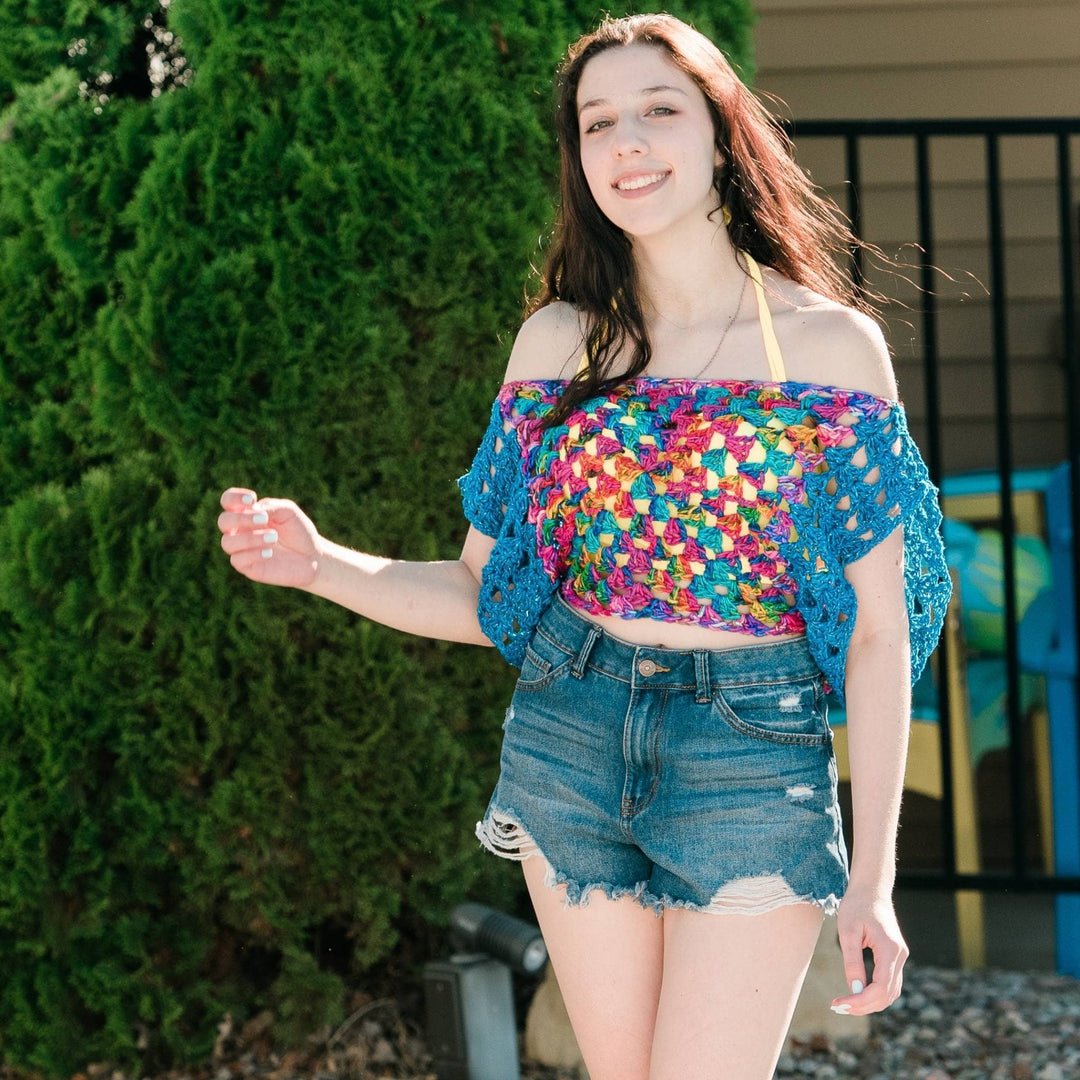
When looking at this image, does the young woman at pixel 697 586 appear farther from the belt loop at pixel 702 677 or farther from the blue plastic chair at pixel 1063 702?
the blue plastic chair at pixel 1063 702

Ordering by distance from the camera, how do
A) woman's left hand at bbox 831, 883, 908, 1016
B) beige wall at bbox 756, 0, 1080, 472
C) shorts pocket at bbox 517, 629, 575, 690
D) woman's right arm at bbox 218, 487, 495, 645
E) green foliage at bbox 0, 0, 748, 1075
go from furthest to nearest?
1. beige wall at bbox 756, 0, 1080, 472
2. green foliage at bbox 0, 0, 748, 1075
3. woman's right arm at bbox 218, 487, 495, 645
4. shorts pocket at bbox 517, 629, 575, 690
5. woman's left hand at bbox 831, 883, 908, 1016

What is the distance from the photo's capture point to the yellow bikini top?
1.93 metres

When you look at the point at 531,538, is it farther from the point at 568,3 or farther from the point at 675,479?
the point at 568,3

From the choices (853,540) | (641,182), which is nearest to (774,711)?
(853,540)

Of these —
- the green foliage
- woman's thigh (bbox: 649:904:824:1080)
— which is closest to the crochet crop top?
woman's thigh (bbox: 649:904:824:1080)

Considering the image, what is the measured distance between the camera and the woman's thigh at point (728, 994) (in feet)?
5.94

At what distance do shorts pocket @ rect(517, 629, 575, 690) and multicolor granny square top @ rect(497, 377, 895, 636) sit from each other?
82mm

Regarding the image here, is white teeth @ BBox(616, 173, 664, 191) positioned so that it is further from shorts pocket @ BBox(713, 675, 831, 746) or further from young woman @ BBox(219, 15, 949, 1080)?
shorts pocket @ BBox(713, 675, 831, 746)

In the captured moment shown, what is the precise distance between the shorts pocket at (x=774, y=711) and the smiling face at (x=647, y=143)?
2.24 feet

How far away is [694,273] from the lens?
2088 millimetres

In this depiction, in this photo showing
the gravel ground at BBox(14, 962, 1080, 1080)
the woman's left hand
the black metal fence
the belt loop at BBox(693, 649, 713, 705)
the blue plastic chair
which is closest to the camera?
the woman's left hand

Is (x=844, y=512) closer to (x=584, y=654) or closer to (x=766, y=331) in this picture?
(x=766, y=331)

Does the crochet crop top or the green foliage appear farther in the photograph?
the green foliage

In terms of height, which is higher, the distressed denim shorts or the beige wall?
the beige wall
